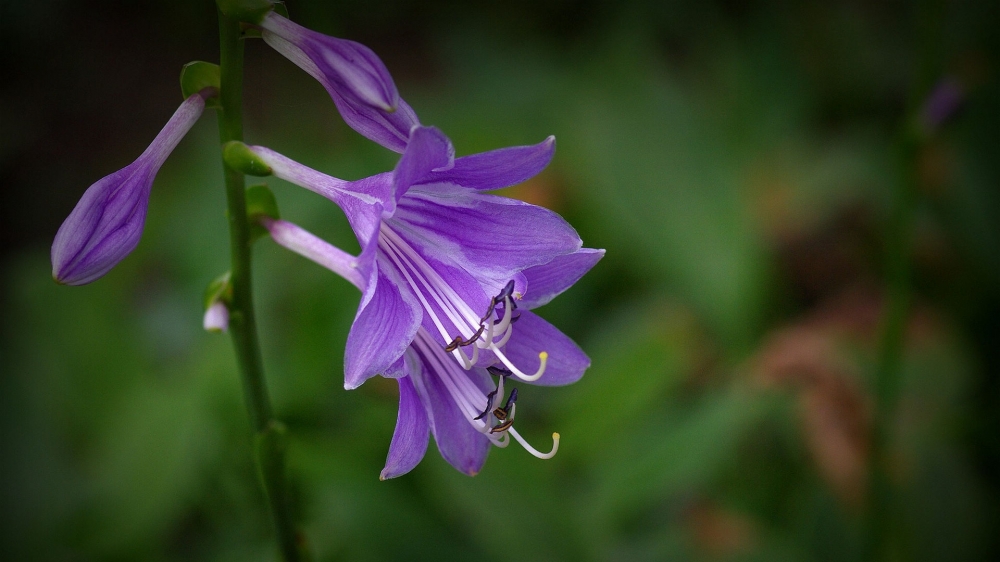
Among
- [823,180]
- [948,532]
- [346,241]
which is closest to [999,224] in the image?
[823,180]

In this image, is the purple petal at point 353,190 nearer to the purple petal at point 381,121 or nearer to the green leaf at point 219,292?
the purple petal at point 381,121

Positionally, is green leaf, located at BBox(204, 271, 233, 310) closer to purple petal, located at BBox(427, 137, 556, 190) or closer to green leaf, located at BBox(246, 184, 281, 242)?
green leaf, located at BBox(246, 184, 281, 242)

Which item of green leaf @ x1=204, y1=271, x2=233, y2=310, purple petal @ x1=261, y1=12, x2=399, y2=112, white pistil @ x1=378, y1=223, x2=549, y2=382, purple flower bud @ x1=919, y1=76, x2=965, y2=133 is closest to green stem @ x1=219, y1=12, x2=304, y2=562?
green leaf @ x1=204, y1=271, x2=233, y2=310

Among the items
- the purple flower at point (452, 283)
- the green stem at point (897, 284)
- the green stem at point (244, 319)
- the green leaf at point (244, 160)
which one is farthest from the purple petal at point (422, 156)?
the green stem at point (897, 284)

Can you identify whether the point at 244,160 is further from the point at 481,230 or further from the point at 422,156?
the point at 481,230

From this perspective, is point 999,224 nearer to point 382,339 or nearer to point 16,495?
point 382,339

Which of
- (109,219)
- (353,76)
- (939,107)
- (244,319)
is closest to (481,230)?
(353,76)
